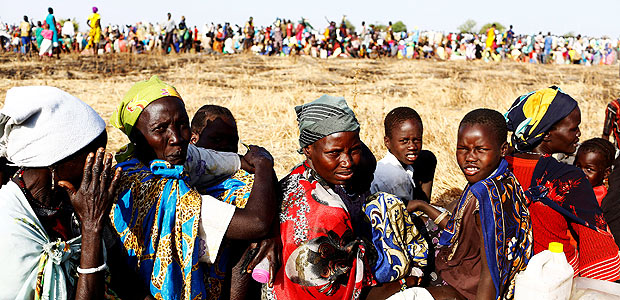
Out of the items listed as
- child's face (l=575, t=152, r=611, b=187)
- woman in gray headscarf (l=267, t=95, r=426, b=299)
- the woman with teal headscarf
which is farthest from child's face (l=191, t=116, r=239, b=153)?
the woman with teal headscarf

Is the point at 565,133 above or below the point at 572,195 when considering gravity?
above

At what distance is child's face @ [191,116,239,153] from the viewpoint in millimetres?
3127

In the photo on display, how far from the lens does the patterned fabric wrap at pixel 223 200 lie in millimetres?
2338

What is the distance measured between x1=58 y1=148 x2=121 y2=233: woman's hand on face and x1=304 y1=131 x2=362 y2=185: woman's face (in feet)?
3.15

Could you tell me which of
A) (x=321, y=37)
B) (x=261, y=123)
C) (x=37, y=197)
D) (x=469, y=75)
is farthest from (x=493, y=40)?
(x=37, y=197)

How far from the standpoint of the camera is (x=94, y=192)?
6.08ft

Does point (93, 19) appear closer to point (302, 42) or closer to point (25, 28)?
point (25, 28)

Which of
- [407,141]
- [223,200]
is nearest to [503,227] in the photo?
[223,200]

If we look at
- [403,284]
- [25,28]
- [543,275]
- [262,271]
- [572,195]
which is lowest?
[403,284]

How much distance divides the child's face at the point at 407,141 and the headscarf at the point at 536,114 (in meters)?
0.71

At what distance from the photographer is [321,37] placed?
975 inches

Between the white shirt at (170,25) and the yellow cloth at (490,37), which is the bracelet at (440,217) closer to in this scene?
the white shirt at (170,25)

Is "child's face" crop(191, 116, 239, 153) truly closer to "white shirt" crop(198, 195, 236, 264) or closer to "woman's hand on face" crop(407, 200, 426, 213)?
"white shirt" crop(198, 195, 236, 264)

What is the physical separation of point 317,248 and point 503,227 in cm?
93
